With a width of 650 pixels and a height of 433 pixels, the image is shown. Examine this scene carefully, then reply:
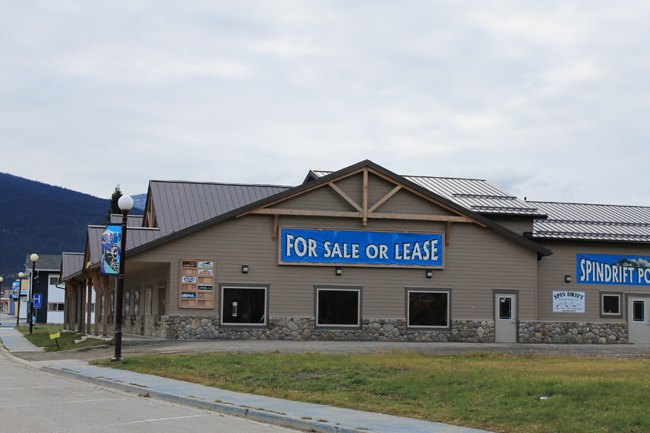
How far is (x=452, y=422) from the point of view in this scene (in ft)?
36.9

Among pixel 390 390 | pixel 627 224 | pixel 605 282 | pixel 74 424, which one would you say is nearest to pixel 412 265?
pixel 605 282

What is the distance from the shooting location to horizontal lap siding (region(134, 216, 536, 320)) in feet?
93.9

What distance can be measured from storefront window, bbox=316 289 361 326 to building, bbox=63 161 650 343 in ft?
0.13

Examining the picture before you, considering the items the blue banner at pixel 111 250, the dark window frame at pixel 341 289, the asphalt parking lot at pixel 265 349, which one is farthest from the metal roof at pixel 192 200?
the asphalt parking lot at pixel 265 349

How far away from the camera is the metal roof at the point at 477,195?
33.8m

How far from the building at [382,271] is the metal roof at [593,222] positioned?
158 mm

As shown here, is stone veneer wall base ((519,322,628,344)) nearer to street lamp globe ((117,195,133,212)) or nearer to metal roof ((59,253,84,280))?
street lamp globe ((117,195,133,212))

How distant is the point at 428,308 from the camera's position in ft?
99.7

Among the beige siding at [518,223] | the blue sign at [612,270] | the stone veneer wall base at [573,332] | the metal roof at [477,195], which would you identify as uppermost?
the metal roof at [477,195]

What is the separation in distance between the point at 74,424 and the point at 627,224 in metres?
30.3

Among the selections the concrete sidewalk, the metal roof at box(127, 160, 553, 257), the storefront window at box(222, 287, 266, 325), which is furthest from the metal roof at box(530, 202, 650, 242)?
the concrete sidewalk

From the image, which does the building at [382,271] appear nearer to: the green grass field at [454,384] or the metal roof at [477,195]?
the metal roof at [477,195]

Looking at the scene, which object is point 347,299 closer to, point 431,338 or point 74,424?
point 431,338

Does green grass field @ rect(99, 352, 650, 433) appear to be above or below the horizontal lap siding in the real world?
below
